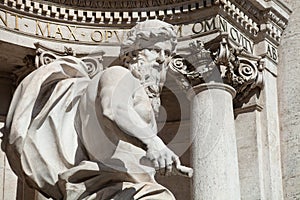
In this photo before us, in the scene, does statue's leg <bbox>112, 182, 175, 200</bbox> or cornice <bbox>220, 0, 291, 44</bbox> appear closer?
statue's leg <bbox>112, 182, 175, 200</bbox>

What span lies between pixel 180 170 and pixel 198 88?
14.5ft

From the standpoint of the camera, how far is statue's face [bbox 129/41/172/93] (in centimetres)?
955

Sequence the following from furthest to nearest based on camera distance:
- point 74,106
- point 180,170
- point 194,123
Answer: point 194,123 → point 74,106 → point 180,170

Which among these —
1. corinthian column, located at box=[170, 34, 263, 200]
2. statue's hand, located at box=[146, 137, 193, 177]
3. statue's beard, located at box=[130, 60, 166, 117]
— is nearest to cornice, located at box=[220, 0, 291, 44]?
corinthian column, located at box=[170, 34, 263, 200]

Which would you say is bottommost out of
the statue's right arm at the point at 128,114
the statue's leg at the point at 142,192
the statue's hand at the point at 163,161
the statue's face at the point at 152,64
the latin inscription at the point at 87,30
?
the statue's leg at the point at 142,192

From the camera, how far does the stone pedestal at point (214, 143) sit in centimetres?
1248

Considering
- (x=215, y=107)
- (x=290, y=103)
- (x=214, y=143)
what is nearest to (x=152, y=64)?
(x=214, y=143)

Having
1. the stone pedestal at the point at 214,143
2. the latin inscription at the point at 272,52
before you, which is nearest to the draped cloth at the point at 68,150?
the stone pedestal at the point at 214,143

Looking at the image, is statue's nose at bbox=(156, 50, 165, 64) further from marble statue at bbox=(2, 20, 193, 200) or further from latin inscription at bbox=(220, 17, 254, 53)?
latin inscription at bbox=(220, 17, 254, 53)

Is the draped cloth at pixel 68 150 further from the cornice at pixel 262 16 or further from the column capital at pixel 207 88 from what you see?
the cornice at pixel 262 16

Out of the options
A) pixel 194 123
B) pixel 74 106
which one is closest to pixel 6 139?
pixel 74 106

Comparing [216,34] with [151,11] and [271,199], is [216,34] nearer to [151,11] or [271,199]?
[151,11]

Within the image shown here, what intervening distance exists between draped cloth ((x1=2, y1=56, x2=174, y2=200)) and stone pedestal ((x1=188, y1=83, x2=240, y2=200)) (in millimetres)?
3346

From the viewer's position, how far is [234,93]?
13.2 metres
